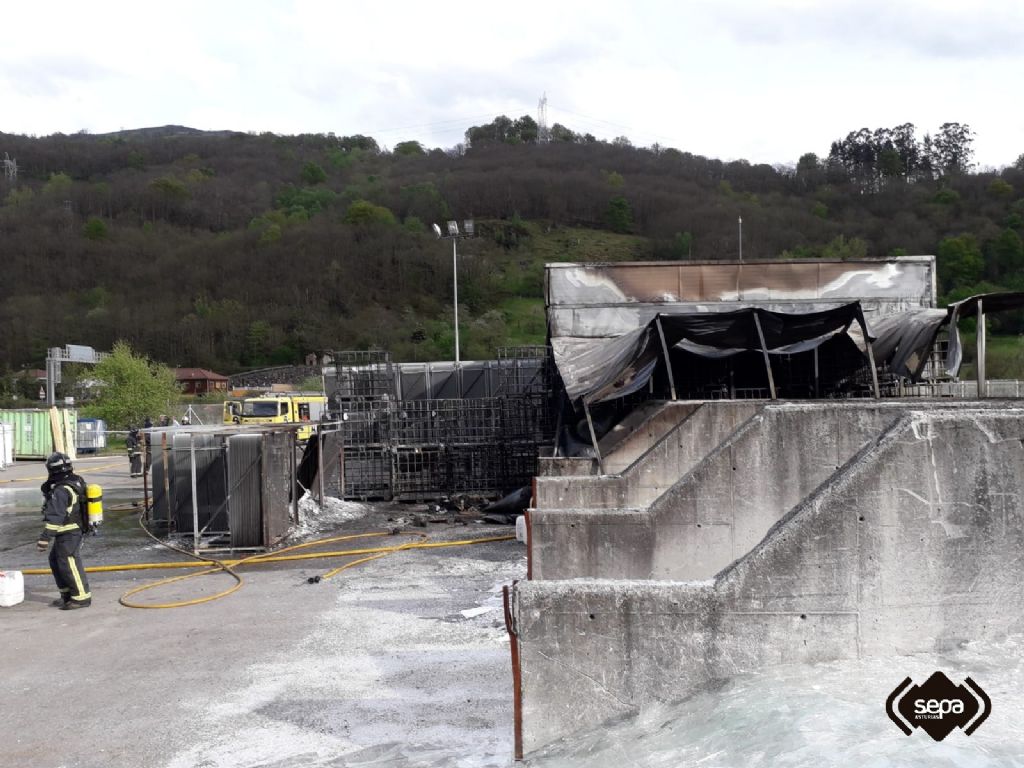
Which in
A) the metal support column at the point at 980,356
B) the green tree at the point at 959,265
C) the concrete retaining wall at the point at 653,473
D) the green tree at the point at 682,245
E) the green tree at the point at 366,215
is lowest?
the concrete retaining wall at the point at 653,473

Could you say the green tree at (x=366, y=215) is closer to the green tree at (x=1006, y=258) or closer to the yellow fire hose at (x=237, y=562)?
the green tree at (x=1006, y=258)

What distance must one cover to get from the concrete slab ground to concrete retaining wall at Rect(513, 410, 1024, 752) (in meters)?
0.93

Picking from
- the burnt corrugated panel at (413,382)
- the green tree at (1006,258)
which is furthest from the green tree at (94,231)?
the burnt corrugated panel at (413,382)

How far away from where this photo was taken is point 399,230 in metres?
117

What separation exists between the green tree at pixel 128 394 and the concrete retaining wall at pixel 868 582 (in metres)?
46.8

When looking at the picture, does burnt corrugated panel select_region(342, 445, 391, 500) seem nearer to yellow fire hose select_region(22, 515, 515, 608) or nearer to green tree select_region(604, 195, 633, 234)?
yellow fire hose select_region(22, 515, 515, 608)

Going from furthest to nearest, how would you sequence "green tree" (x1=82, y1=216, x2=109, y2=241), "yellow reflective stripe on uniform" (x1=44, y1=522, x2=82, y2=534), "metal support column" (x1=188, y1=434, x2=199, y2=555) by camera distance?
"green tree" (x1=82, y1=216, x2=109, y2=241) → "metal support column" (x1=188, y1=434, x2=199, y2=555) → "yellow reflective stripe on uniform" (x1=44, y1=522, x2=82, y2=534)

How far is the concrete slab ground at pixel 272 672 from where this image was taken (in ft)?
19.9

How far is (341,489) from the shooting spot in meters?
19.3

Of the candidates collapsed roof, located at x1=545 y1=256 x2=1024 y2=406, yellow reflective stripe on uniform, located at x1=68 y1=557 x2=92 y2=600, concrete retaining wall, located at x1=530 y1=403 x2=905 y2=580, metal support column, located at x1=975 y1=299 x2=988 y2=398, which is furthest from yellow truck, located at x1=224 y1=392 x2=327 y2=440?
concrete retaining wall, located at x1=530 y1=403 x2=905 y2=580

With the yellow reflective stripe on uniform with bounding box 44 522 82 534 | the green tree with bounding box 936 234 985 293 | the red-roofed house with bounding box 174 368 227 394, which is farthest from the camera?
the red-roofed house with bounding box 174 368 227 394

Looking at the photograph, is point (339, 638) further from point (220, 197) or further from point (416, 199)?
point (220, 197)

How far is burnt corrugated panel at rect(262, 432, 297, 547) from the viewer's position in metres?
13.6

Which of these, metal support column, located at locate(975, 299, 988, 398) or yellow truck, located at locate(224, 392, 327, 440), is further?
yellow truck, located at locate(224, 392, 327, 440)
